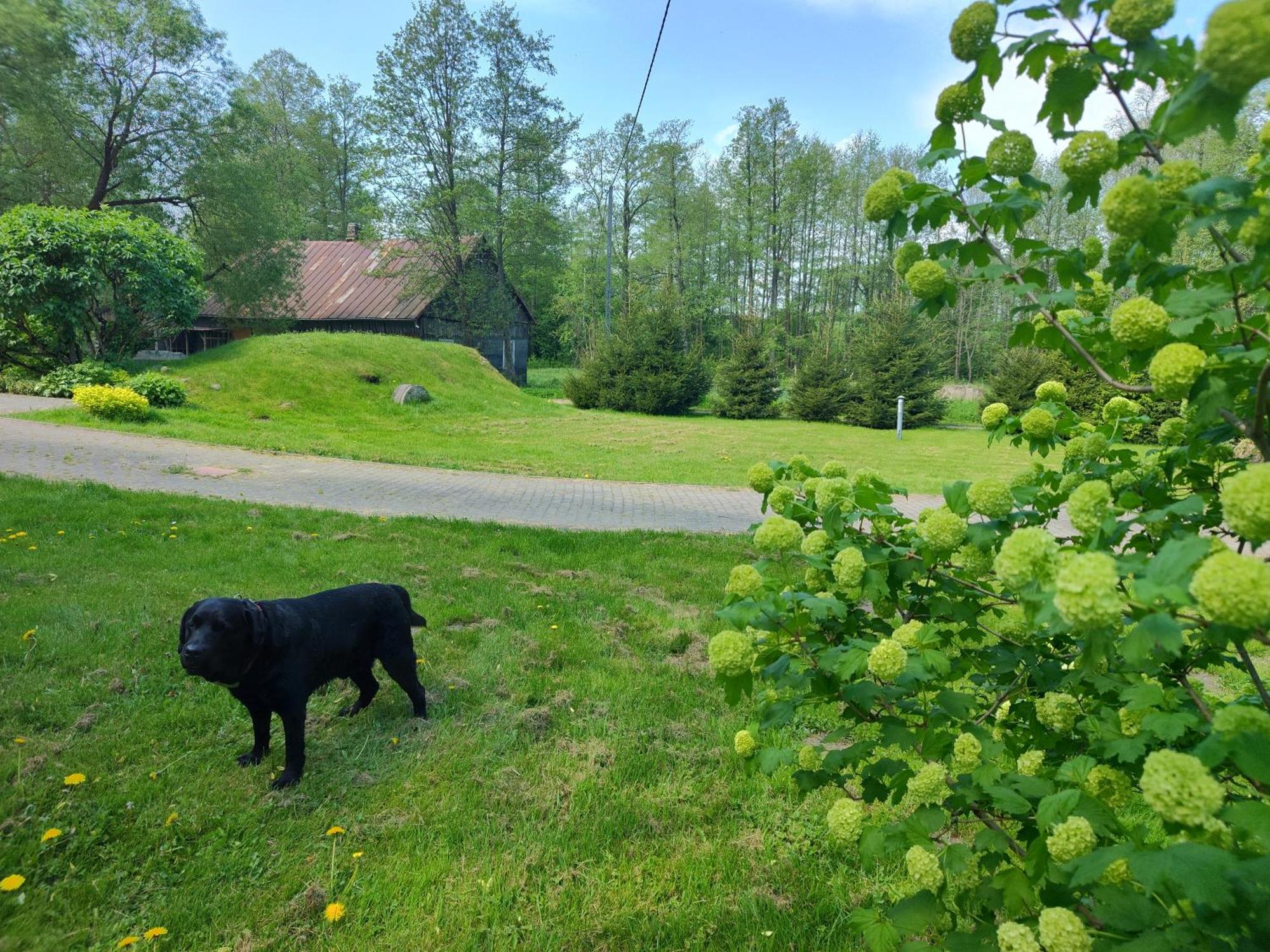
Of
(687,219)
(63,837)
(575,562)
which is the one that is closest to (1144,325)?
(63,837)

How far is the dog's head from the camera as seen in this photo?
262cm

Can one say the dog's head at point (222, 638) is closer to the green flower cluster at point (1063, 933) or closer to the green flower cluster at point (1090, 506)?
the green flower cluster at point (1063, 933)

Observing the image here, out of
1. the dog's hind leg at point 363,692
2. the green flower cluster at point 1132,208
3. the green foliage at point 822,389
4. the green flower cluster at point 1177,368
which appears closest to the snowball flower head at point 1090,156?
the green flower cluster at point 1132,208

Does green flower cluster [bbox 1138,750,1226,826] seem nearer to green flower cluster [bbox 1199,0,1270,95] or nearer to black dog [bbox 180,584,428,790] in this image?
green flower cluster [bbox 1199,0,1270,95]

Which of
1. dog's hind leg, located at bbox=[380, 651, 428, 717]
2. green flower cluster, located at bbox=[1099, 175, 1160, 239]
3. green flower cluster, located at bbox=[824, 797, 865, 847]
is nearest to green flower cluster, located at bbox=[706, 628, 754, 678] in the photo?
green flower cluster, located at bbox=[824, 797, 865, 847]

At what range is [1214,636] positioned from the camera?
3.30ft

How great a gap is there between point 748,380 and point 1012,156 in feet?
83.1

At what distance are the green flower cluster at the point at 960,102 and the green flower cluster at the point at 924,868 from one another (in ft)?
5.11

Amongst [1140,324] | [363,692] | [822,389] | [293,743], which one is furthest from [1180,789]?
[822,389]

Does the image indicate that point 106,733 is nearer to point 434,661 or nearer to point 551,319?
point 434,661

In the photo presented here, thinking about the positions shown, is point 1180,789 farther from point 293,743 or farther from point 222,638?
point 293,743

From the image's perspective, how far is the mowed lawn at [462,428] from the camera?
12.7 metres

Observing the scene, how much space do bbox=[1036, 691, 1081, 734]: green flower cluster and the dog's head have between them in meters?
2.74

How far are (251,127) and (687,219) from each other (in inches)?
927
